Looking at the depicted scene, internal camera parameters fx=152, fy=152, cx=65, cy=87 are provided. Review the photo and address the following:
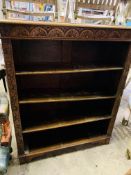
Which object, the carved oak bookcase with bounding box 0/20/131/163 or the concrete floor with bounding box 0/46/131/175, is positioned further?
the concrete floor with bounding box 0/46/131/175

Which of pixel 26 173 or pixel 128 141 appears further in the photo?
pixel 128 141

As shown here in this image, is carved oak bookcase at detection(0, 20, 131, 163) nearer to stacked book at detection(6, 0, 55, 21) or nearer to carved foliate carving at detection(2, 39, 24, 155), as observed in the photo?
carved foliate carving at detection(2, 39, 24, 155)

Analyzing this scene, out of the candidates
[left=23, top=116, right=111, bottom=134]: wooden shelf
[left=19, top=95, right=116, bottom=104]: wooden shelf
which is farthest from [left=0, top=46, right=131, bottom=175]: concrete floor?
[left=19, top=95, right=116, bottom=104]: wooden shelf

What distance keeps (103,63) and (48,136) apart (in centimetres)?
91

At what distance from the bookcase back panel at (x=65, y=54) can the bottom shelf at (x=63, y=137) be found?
0.65 meters

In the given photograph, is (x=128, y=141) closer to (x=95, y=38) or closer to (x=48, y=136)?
(x=48, y=136)

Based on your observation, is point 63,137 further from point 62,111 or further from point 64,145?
point 62,111

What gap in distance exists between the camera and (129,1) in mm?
2326

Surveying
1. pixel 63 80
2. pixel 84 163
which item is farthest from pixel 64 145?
pixel 63 80

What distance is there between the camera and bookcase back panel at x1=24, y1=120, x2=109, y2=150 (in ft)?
4.87

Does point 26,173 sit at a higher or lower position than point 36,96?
lower

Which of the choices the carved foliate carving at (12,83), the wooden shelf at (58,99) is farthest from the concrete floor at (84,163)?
the wooden shelf at (58,99)

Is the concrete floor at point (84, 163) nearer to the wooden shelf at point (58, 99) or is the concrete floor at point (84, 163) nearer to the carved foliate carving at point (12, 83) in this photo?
the carved foliate carving at point (12, 83)

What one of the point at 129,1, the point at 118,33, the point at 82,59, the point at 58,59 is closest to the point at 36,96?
the point at 58,59
